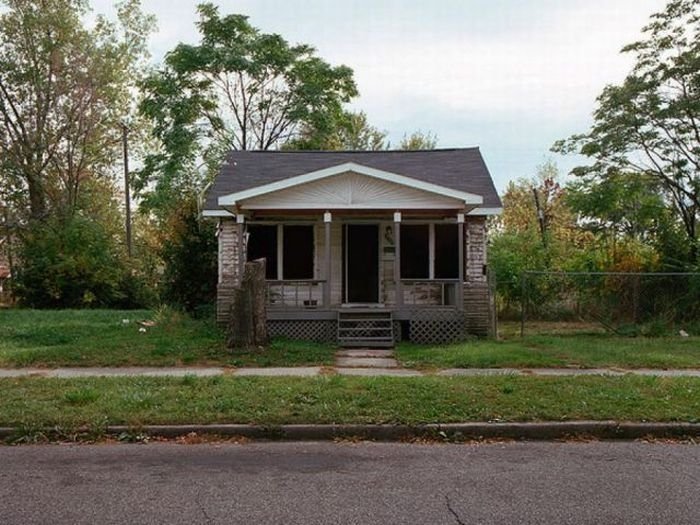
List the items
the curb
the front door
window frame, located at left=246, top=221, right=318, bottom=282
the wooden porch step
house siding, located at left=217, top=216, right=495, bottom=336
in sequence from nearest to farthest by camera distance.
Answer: the curb < the wooden porch step < house siding, located at left=217, top=216, right=495, bottom=336 < window frame, located at left=246, top=221, right=318, bottom=282 < the front door

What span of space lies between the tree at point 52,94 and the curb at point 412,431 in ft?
82.8

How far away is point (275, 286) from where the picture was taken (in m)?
15.2

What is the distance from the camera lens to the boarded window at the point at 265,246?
1580 cm

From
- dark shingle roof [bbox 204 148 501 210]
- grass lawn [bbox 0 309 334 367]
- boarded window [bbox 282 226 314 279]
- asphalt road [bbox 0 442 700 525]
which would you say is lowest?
asphalt road [bbox 0 442 700 525]

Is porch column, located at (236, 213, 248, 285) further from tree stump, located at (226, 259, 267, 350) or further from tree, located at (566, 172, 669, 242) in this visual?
tree, located at (566, 172, 669, 242)

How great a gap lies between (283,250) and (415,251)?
131 inches

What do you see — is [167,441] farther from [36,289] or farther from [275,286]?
[36,289]

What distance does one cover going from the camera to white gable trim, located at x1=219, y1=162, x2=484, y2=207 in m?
13.8

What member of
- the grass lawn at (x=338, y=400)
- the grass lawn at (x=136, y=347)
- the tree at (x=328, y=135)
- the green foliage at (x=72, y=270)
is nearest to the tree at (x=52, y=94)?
the green foliage at (x=72, y=270)

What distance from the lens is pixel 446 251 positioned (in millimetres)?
15648

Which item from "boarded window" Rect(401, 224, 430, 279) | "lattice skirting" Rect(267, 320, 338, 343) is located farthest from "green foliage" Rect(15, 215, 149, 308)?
"boarded window" Rect(401, 224, 430, 279)

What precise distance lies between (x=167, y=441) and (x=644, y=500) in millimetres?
4235

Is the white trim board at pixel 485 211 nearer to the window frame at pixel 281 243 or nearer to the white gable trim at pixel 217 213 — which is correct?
the window frame at pixel 281 243

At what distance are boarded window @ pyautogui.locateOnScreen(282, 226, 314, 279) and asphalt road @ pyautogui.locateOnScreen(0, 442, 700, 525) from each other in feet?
32.4
